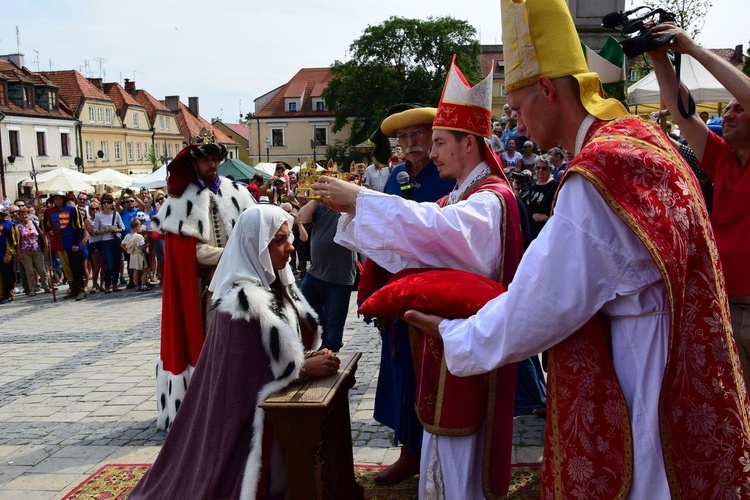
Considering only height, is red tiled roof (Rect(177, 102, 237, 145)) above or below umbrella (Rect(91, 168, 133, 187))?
above

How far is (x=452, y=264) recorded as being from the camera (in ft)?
Answer: 9.17

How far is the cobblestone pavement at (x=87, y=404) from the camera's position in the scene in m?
4.76

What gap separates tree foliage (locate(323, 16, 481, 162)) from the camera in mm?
48781

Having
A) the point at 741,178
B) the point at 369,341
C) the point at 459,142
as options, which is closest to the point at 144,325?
the point at 369,341

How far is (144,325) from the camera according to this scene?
33.5 ft

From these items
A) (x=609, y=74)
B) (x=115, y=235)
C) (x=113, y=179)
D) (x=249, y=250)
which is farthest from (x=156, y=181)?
(x=609, y=74)

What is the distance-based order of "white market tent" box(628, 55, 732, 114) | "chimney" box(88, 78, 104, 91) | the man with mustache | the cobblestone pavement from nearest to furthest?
the man with mustache, the cobblestone pavement, "white market tent" box(628, 55, 732, 114), "chimney" box(88, 78, 104, 91)

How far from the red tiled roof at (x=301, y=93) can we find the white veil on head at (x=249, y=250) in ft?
201

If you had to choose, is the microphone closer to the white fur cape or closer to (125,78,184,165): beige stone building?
the white fur cape

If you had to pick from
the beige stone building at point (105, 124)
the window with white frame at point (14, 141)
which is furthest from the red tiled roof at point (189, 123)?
the window with white frame at point (14, 141)

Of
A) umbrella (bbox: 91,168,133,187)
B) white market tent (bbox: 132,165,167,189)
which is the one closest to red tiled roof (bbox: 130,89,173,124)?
umbrella (bbox: 91,168,133,187)

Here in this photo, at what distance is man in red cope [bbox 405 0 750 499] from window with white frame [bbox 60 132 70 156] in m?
49.0

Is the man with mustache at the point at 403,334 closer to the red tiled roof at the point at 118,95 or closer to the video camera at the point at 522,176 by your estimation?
the video camera at the point at 522,176

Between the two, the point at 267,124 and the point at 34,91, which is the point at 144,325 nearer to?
the point at 34,91
